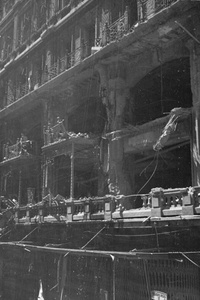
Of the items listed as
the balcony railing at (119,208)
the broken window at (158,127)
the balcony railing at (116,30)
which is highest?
the balcony railing at (116,30)

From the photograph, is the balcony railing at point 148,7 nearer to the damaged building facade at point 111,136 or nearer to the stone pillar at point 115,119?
the damaged building facade at point 111,136

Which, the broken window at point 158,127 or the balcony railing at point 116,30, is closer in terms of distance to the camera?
the broken window at point 158,127

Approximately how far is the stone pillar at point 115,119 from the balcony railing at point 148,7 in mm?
2284

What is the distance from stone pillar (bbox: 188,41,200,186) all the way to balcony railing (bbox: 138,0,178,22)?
210 centimetres

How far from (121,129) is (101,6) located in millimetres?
7086

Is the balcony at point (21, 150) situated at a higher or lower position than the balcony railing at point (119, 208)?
higher

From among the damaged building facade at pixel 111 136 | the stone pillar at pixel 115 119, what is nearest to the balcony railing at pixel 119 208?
the damaged building facade at pixel 111 136

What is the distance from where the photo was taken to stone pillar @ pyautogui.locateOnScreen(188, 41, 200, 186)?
13.8 metres

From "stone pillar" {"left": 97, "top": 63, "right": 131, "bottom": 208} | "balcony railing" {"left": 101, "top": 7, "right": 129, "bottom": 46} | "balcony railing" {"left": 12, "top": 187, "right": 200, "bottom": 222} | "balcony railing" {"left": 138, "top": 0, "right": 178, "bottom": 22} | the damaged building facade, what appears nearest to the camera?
"balcony railing" {"left": 12, "top": 187, "right": 200, "bottom": 222}

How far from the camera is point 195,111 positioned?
1412 cm

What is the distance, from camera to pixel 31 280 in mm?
18922

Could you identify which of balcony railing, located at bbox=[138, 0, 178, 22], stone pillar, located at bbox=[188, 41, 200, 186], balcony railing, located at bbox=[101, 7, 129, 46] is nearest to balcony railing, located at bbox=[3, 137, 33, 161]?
balcony railing, located at bbox=[101, 7, 129, 46]

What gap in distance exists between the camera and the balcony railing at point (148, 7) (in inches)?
609

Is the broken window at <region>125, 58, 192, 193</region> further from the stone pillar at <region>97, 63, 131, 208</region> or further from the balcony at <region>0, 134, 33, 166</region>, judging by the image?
the balcony at <region>0, 134, 33, 166</region>
